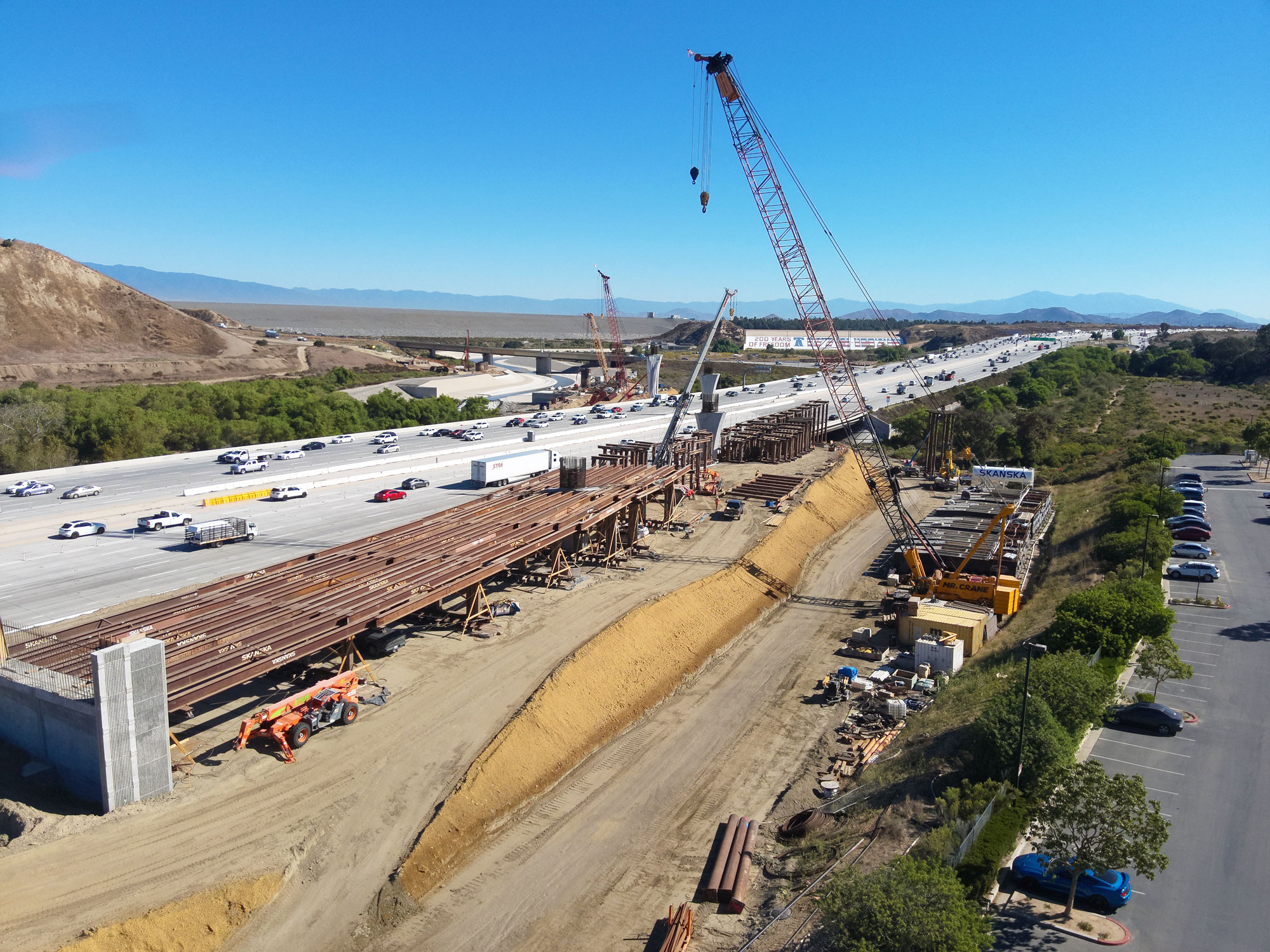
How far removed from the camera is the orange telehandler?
2066 centimetres

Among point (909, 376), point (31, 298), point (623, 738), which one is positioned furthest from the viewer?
point (909, 376)

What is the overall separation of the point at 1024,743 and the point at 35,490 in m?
52.9

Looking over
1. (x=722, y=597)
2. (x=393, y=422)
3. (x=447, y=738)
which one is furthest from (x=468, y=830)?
(x=393, y=422)

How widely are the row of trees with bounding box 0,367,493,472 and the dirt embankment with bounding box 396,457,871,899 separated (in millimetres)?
51407

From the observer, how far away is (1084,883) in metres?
16.0

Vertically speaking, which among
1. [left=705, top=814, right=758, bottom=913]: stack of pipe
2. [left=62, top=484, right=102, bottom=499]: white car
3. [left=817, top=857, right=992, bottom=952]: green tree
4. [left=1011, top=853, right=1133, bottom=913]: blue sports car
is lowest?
[left=705, top=814, right=758, bottom=913]: stack of pipe

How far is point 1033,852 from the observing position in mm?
17594

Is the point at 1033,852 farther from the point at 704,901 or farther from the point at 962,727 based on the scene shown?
the point at 704,901

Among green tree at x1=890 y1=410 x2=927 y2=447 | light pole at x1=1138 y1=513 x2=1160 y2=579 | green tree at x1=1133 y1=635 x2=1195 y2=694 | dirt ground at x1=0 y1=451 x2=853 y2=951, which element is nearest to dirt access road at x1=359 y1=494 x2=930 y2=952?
dirt ground at x1=0 y1=451 x2=853 y2=951

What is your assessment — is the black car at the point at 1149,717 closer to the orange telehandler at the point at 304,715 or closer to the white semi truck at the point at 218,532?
the orange telehandler at the point at 304,715

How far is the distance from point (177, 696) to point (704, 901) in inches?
515

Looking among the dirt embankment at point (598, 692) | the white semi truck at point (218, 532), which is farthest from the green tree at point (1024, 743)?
the white semi truck at point (218, 532)

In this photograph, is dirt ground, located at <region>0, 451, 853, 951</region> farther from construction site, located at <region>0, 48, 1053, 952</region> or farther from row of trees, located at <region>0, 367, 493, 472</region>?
row of trees, located at <region>0, 367, 493, 472</region>

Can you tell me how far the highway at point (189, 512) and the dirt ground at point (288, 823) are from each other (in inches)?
576
